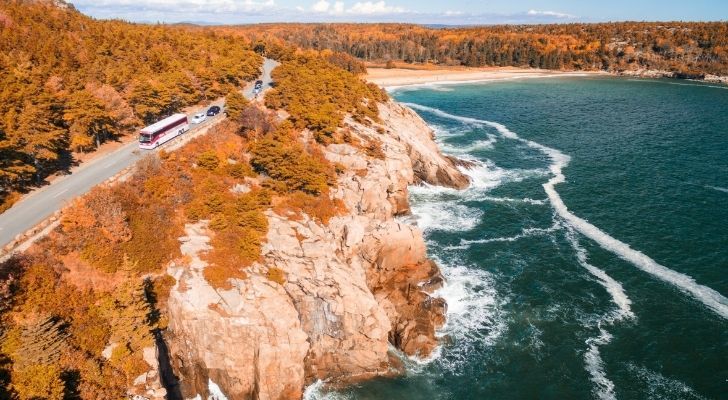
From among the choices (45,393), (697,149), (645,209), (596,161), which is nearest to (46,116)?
(45,393)

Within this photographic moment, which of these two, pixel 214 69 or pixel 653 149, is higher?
pixel 214 69

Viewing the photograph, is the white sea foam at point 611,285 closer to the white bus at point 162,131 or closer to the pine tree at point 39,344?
the pine tree at point 39,344

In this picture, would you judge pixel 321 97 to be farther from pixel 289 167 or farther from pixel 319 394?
pixel 319 394

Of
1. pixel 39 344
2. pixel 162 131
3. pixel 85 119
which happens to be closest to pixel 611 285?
pixel 39 344

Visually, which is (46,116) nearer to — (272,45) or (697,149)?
(272,45)

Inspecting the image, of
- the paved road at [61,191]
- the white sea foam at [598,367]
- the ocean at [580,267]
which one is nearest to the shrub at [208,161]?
the paved road at [61,191]

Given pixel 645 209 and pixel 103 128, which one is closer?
pixel 103 128
